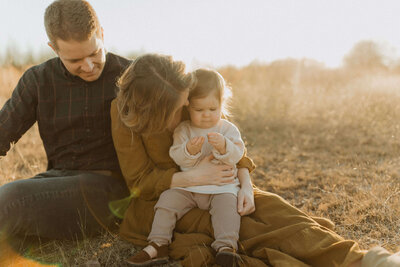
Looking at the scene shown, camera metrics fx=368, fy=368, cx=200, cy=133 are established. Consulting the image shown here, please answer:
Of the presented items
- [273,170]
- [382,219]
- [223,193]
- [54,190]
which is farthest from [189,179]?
[273,170]

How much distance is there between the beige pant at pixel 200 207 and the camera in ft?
7.55

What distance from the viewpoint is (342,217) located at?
3.02 m

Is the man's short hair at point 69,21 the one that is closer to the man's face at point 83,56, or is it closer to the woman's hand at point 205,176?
the man's face at point 83,56

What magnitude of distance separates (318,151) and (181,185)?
2935mm

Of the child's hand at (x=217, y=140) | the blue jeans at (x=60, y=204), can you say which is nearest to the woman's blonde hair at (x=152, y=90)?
the child's hand at (x=217, y=140)

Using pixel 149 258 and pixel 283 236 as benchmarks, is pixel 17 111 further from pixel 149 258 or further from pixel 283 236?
pixel 283 236

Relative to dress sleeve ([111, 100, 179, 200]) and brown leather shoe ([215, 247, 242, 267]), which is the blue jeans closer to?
dress sleeve ([111, 100, 179, 200])

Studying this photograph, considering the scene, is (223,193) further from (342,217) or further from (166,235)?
(342,217)

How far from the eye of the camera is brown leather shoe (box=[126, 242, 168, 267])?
226 cm

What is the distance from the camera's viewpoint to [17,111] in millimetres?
2803

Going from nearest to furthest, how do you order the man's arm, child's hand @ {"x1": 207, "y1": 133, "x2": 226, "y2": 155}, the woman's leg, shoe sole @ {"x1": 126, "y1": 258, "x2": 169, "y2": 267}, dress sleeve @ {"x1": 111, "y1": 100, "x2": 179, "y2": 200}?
the woman's leg
shoe sole @ {"x1": 126, "y1": 258, "x2": 169, "y2": 267}
child's hand @ {"x1": 207, "y1": 133, "x2": 226, "y2": 155}
dress sleeve @ {"x1": 111, "y1": 100, "x2": 179, "y2": 200}
the man's arm

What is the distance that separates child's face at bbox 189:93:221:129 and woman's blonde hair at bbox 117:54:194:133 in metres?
0.15

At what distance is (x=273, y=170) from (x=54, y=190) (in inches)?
102

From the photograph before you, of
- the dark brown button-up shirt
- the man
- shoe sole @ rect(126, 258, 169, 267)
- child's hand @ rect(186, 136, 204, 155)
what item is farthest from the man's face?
shoe sole @ rect(126, 258, 169, 267)
